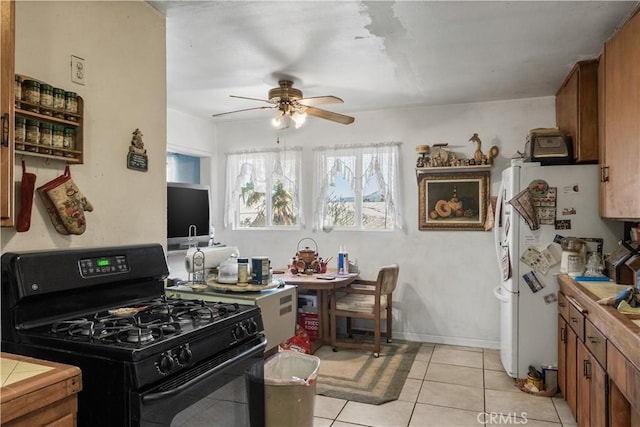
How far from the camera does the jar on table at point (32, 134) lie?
1.47 m

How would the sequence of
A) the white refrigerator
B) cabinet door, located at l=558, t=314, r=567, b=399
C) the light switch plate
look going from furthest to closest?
the white refrigerator < cabinet door, located at l=558, t=314, r=567, b=399 < the light switch plate

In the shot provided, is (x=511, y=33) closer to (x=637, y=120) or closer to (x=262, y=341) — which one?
(x=637, y=120)

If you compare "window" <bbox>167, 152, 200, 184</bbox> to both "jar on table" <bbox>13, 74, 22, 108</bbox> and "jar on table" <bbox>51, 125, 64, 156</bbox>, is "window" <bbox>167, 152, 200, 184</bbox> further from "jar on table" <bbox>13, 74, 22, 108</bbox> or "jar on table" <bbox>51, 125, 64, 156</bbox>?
"jar on table" <bbox>13, 74, 22, 108</bbox>

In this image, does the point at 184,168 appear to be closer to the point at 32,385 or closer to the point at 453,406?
the point at 453,406

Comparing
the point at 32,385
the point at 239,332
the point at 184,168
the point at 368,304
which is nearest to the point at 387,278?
the point at 368,304

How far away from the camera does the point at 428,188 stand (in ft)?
14.1

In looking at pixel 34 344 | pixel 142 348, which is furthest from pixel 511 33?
pixel 34 344

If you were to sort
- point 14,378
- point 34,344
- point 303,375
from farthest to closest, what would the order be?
1. point 303,375
2. point 34,344
3. point 14,378

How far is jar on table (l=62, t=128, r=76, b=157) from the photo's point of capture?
1.62 m

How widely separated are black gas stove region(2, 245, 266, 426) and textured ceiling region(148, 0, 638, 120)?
4.55 ft

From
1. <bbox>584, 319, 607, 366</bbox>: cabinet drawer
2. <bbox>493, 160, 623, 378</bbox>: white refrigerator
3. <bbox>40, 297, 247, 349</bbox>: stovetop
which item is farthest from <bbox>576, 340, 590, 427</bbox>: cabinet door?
<bbox>40, 297, 247, 349</bbox>: stovetop

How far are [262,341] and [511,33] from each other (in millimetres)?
2237

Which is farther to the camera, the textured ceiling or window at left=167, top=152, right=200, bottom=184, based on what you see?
window at left=167, top=152, right=200, bottom=184

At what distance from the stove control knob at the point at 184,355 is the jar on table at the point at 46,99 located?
977 millimetres
